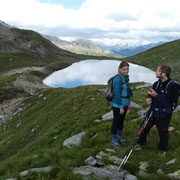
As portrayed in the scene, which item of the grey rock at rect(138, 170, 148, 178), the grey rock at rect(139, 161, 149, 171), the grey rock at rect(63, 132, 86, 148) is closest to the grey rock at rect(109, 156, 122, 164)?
the grey rock at rect(139, 161, 149, 171)

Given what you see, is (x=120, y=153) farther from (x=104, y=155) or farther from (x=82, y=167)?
(x=82, y=167)

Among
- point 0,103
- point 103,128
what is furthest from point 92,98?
point 0,103

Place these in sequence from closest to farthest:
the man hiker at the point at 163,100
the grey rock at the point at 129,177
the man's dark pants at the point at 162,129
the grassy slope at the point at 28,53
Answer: the grey rock at the point at 129,177, the man hiker at the point at 163,100, the man's dark pants at the point at 162,129, the grassy slope at the point at 28,53

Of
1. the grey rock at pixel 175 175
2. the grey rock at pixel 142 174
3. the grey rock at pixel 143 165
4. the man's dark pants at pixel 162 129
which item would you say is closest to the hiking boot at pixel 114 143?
the man's dark pants at pixel 162 129

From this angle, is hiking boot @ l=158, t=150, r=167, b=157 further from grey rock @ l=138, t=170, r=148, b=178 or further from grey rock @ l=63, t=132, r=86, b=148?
grey rock @ l=63, t=132, r=86, b=148

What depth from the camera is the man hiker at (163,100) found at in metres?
7.28

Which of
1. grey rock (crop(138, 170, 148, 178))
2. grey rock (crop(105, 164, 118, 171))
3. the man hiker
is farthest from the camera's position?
the man hiker

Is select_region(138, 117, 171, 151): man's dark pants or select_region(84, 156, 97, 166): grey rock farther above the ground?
select_region(138, 117, 171, 151): man's dark pants

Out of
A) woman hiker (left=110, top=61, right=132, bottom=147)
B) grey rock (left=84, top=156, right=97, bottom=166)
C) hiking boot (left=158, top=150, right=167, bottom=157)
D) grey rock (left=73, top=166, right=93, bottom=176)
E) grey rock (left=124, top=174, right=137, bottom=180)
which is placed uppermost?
woman hiker (left=110, top=61, right=132, bottom=147)

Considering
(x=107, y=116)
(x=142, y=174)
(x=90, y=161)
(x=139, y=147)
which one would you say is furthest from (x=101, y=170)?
(x=107, y=116)

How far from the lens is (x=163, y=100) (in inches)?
295

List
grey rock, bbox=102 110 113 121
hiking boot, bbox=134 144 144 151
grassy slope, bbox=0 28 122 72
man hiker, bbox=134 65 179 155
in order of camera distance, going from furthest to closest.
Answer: grassy slope, bbox=0 28 122 72 → grey rock, bbox=102 110 113 121 → hiking boot, bbox=134 144 144 151 → man hiker, bbox=134 65 179 155

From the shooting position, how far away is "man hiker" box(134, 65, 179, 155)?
7.28 metres

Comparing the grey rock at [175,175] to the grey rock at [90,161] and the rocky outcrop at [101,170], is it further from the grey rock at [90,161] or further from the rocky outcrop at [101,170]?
the grey rock at [90,161]
